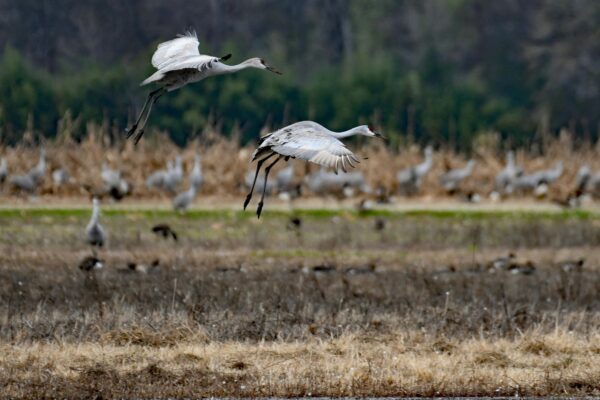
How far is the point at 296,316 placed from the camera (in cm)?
1212

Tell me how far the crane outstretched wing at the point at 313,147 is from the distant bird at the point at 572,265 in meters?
7.26

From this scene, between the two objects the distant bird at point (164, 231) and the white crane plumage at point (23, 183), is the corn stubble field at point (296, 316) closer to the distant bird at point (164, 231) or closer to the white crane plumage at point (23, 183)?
the distant bird at point (164, 231)

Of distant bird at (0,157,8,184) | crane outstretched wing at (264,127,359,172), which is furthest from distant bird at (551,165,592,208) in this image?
crane outstretched wing at (264,127,359,172)

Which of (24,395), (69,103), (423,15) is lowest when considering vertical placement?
(24,395)

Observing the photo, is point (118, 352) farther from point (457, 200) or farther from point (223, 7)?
point (223, 7)

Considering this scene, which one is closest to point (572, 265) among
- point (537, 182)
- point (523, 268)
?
point (523, 268)

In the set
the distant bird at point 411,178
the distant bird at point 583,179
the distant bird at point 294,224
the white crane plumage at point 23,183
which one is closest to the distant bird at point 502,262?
the distant bird at point 294,224

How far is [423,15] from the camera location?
48.7 m

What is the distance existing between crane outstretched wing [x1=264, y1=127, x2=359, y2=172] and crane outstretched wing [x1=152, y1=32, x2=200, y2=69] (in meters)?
1.05

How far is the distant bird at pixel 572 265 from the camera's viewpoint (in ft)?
54.8

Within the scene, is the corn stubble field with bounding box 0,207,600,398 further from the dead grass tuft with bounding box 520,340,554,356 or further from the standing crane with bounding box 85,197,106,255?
Result: the standing crane with bounding box 85,197,106,255

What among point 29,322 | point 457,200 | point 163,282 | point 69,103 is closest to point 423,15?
point 69,103

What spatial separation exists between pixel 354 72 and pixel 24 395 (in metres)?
32.9

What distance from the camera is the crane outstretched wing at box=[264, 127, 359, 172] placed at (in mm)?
9359
